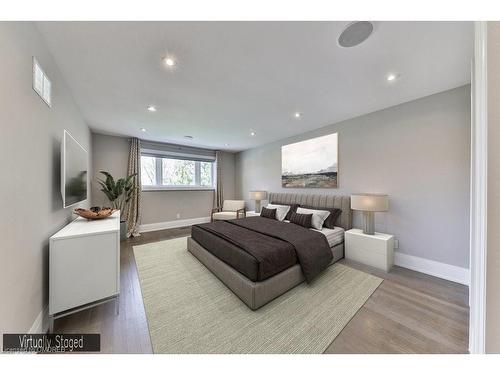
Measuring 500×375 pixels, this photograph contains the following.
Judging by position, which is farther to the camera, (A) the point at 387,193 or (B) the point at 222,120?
(B) the point at 222,120

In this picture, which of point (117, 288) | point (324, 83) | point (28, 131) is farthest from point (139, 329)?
point (324, 83)

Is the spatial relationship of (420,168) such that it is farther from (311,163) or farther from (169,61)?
(169,61)

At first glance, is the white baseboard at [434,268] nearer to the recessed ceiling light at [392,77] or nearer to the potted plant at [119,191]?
the recessed ceiling light at [392,77]

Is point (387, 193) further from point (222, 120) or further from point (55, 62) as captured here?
point (55, 62)

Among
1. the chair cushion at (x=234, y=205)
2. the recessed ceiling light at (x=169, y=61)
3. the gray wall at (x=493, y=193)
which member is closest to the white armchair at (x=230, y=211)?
the chair cushion at (x=234, y=205)

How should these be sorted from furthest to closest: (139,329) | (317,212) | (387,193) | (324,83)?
1. (317,212)
2. (387,193)
3. (324,83)
4. (139,329)

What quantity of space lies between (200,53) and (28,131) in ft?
4.76

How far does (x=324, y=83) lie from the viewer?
204 cm

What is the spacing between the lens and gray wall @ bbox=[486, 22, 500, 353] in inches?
25.1

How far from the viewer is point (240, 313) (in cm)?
164

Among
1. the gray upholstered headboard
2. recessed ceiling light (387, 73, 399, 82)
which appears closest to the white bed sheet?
the gray upholstered headboard

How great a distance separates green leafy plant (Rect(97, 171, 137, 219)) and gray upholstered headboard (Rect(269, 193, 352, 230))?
3597 millimetres

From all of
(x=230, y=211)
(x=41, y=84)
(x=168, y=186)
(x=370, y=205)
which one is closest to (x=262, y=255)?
(x=370, y=205)

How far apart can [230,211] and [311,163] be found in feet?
8.95
